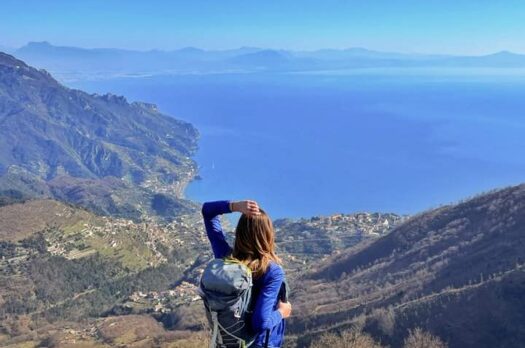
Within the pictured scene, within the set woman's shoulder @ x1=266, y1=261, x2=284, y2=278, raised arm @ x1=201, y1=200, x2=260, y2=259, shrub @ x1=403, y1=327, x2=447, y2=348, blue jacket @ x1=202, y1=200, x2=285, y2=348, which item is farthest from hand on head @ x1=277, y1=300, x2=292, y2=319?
shrub @ x1=403, y1=327, x2=447, y2=348

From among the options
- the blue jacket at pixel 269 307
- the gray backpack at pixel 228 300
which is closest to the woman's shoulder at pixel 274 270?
the blue jacket at pixel 269 307

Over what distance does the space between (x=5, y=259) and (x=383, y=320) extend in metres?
61.9

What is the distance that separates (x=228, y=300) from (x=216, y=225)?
1.09 meters

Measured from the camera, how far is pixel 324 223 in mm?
102562

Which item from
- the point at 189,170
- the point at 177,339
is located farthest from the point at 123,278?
the point at 189,170

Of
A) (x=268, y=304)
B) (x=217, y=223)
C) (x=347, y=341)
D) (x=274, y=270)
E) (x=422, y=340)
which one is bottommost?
(x=422, y=340)

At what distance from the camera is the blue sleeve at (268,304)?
3781 mm

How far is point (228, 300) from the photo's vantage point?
147 inches

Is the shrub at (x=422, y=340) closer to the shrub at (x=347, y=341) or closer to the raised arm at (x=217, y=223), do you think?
the shrub at (x=347, y=341)

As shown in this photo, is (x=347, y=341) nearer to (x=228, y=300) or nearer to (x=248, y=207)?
(x=248, y=207)

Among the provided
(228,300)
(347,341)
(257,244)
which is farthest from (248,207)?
(347,341)

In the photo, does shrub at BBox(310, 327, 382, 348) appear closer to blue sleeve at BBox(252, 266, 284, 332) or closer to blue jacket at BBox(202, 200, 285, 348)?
blue jacket at BBox(202, 200, 285, 348)

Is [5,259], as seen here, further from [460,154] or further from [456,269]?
[460,154]

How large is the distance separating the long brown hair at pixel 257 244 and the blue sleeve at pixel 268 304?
78 mm
